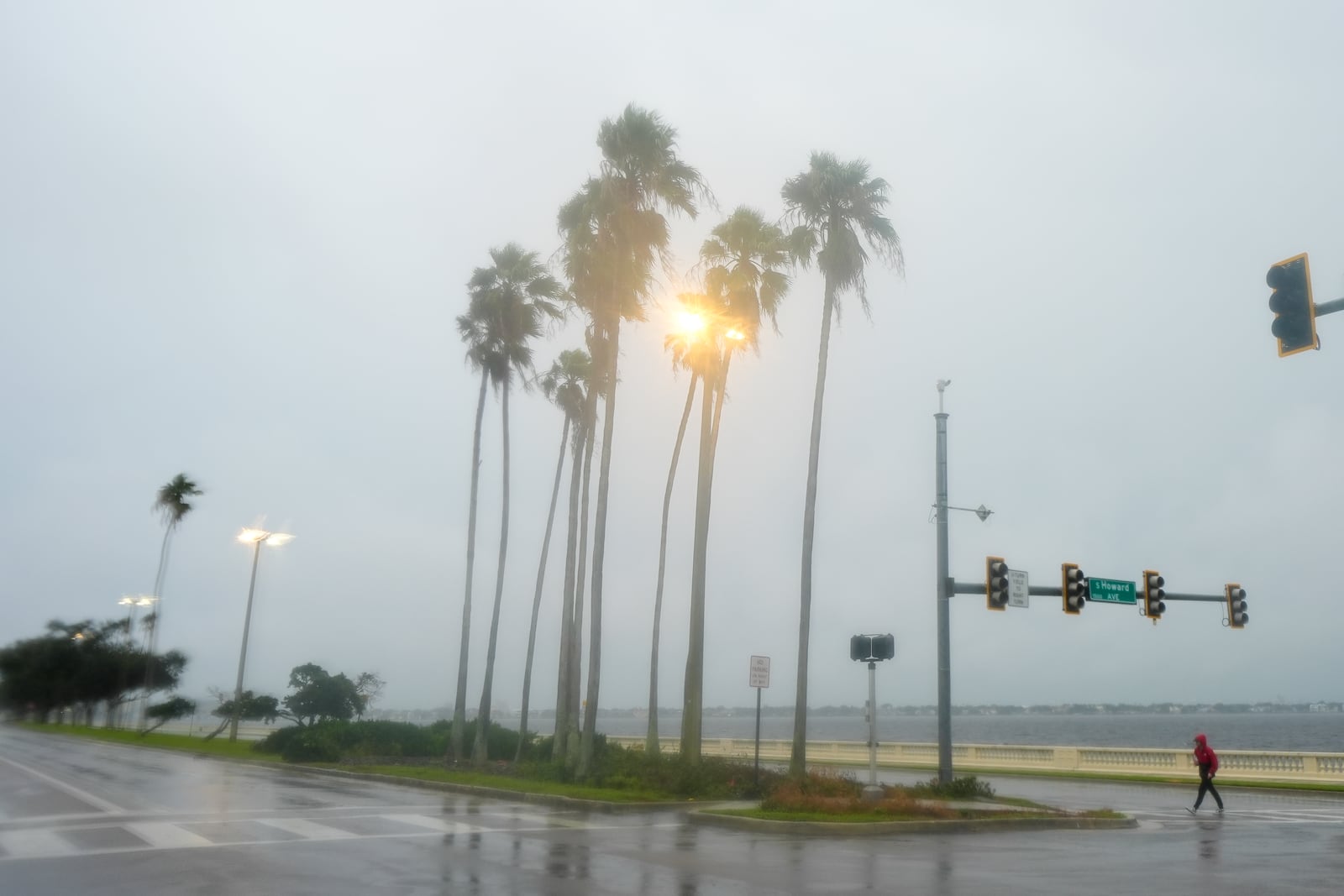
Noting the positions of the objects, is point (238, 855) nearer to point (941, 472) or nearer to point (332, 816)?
point (332, 816)

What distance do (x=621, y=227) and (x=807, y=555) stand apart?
31.5ft

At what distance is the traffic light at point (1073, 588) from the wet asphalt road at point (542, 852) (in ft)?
18.0

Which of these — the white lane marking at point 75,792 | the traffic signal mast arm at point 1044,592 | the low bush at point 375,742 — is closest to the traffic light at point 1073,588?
the traffic signal mast arm at point 1044,592

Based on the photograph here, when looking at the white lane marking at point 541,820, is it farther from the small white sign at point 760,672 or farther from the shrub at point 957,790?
the shrub at point 957,790

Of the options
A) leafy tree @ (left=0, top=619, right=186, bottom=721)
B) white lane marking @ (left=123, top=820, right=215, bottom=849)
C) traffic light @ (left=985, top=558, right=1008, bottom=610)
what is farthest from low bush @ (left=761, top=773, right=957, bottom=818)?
leafy tree @ (left=0, top=619, right=186, bottom=721)

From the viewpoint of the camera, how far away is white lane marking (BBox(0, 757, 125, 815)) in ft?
59.8

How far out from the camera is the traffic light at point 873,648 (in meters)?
20.7

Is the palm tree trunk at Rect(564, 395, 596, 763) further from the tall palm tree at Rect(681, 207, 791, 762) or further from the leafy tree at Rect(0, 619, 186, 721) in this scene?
the leafy tree at Rect(0, 619, 186, 721)

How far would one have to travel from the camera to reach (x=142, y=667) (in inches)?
3346

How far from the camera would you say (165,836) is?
1435cm

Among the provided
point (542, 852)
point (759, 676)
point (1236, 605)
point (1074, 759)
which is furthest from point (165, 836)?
point (1074, 759)

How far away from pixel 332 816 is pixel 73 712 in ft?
319

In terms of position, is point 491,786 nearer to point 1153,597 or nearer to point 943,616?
point 943,616

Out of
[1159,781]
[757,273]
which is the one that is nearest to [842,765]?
[1159,781]
